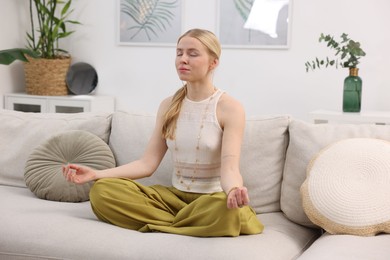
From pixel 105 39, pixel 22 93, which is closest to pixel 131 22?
pixel 105 39

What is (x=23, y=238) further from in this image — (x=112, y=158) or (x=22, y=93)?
(x=22, y=93)

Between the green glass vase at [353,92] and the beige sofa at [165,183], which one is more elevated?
the green glass vase at [353,92]

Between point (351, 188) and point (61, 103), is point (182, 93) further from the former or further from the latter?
point (61, 103)

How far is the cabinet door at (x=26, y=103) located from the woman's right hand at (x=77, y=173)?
9.44 feet

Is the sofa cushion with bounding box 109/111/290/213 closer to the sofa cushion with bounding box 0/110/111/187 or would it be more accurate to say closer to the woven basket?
the sofa cushion with bounding box 0/110/111/187

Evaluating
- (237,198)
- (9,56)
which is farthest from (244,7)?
(237,198)

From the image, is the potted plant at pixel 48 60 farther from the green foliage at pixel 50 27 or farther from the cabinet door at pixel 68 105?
the cabinet door at pixel 68 105

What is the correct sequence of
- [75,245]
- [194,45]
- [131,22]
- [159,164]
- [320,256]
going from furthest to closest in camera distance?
[131,22] → [159,164] → [194,45] → [75,245] → [320,256]

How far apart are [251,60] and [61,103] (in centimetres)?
146

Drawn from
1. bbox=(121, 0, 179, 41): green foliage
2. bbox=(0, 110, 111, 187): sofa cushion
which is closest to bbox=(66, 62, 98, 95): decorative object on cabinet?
bbox=(121, 0, 179, 41): green foliage

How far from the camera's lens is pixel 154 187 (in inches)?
93.0

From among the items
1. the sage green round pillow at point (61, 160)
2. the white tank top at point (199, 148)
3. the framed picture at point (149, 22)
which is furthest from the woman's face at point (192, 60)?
the framed picture at point (149, 22)

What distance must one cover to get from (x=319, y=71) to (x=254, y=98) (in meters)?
0.50

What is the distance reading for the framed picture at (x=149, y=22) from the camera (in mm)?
4883
